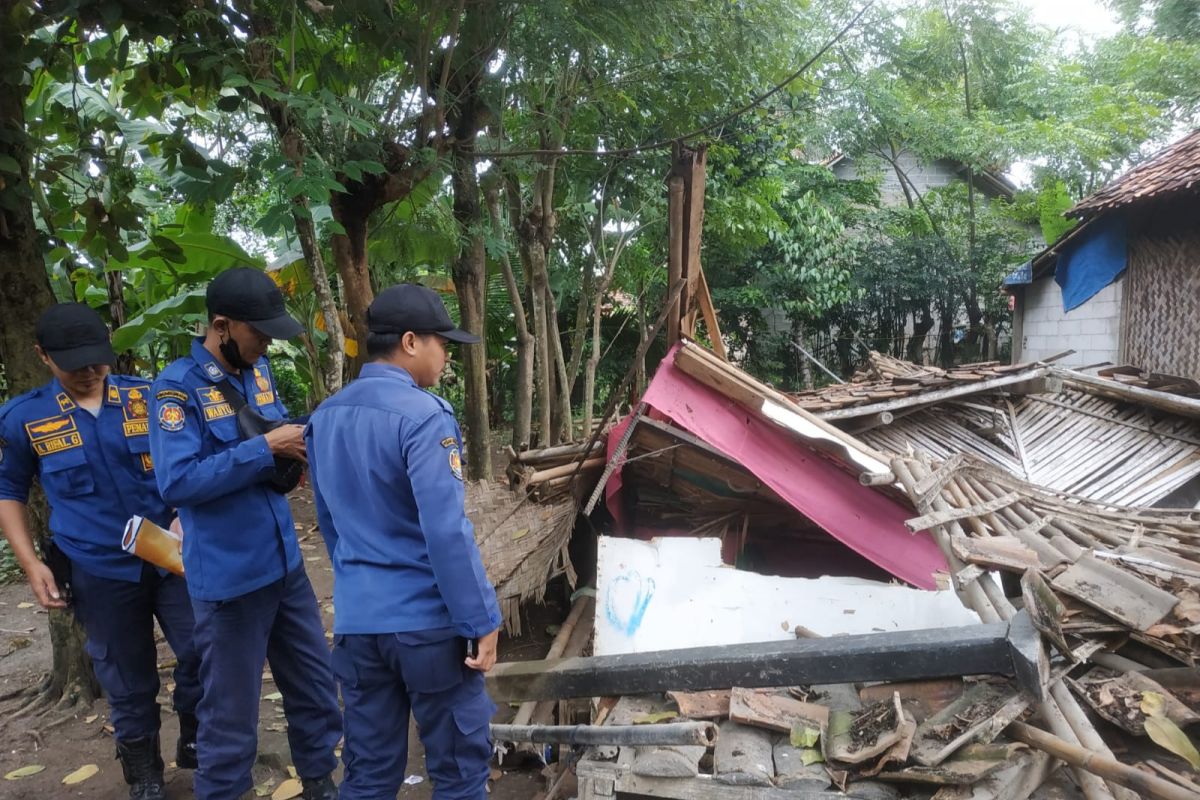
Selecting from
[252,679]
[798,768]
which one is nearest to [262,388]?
[252,679]

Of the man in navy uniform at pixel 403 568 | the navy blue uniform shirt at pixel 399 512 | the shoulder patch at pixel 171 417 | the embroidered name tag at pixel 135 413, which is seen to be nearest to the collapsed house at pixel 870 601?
the man in navy uniform at pixel 403 568

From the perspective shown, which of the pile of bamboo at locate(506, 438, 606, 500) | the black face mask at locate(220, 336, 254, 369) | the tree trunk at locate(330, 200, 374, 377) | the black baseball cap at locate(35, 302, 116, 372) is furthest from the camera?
the pile of bamboo at locate(506, 438, 606, 500)

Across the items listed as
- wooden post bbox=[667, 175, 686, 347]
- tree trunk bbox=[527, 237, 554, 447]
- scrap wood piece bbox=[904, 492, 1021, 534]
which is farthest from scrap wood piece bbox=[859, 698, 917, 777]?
tree trunk bbox=[527, 237, 554, 447]

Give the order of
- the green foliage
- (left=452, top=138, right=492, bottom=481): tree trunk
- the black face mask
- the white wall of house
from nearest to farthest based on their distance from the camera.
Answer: the black face mask, (left=452, top=138, right=492, bottom=481): tree trunk, the white wall of house, the green foliage

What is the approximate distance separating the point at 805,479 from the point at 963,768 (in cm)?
214

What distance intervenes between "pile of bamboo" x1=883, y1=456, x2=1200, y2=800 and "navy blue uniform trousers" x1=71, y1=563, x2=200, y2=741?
2.86m

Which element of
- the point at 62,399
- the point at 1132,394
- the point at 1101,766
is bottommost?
the point at 1101,766

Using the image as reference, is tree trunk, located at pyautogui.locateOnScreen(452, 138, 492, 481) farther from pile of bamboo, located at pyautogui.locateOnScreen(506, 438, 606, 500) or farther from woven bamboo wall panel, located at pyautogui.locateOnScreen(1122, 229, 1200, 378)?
woven bamboo wall panel, located at pyautogui.locateOnScreen(1122, 229, 1200, 378)

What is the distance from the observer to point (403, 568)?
2125 millimetres

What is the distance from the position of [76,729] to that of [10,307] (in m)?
1.97

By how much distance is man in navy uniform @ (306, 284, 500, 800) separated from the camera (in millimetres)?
2061

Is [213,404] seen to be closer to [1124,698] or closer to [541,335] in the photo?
[1124,698]

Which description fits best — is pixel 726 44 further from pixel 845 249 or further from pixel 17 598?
pixel 845 249

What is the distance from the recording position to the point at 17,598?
6035mm
